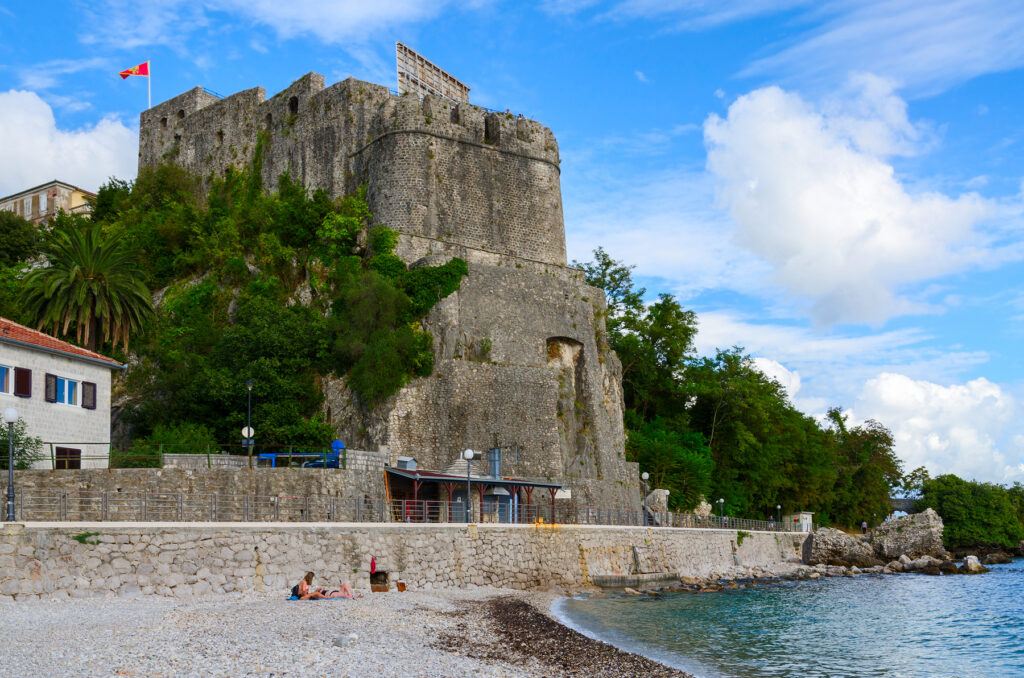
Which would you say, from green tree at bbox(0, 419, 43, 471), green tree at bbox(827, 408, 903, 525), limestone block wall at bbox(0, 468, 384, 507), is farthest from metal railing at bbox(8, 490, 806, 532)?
green tree at bbox(827, 408, 903, 525)

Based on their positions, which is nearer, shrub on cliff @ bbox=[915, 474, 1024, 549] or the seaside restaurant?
the seaside restaurant

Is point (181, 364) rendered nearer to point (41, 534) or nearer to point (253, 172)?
point (253, 172)

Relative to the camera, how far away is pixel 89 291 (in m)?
41.6

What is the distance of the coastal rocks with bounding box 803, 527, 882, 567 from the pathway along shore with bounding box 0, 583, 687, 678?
40.2 metres

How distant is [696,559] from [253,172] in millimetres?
32950

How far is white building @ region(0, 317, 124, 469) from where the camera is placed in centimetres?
3070

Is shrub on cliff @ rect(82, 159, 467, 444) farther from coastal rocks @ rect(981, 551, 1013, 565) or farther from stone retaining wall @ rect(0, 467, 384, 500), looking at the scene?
coastal rocks @ rect(981, 551, 1013, 565)

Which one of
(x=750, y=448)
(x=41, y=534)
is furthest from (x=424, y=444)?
(x=750, y=448)

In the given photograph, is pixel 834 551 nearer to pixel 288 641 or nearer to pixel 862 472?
pixel 862 472

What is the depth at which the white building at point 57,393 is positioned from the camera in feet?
101

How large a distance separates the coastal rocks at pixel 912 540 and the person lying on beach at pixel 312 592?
49.9 meters

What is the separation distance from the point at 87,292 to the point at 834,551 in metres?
44.9

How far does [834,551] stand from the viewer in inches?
2370

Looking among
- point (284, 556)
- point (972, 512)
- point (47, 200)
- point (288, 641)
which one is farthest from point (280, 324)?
point (972, 512)
